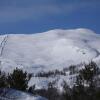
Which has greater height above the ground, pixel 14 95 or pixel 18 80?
pixel 18 80

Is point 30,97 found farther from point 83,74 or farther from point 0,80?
point 83,74

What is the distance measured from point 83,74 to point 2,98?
21.7 metres

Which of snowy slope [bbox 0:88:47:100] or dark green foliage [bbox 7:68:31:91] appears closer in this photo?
Result: snowy slope [bbox 0:88:47:100]

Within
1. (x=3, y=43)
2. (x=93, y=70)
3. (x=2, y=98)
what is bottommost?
(x=2, y=98)

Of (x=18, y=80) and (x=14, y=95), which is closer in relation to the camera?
(x=14, y=95)

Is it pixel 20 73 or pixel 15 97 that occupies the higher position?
pixel 20 73

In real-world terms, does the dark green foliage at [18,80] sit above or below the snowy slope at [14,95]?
above

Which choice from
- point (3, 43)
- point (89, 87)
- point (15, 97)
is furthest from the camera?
point (89, 87)

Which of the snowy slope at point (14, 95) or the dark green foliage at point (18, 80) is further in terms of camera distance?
the dark green foliage at point (18, 80)

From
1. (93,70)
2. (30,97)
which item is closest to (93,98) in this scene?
(93,70)

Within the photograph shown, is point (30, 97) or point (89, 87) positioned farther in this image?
point (89, 87)

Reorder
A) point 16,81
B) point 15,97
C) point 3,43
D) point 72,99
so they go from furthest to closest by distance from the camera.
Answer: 1. point 72,99
2. point 16,81
3. point 15,97
4. point 3,43

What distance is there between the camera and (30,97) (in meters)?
15.7

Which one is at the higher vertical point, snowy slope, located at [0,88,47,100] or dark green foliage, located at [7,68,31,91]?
dark green foliage, located at [7,68,31,91]
